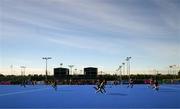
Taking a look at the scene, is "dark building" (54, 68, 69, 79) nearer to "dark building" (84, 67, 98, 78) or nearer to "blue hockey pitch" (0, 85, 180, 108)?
"dark building" (84, 67, 98, 78)

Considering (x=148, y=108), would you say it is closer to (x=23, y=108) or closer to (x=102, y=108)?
(x=102, y=108)

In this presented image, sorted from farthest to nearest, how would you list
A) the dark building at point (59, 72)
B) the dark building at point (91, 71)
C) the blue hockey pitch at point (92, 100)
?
the dark building at point (59, 72) < the dark building at point (91, 71) < the blue hockey pitch at point (92, 100)

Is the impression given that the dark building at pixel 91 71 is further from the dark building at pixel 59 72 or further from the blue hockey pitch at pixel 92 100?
the blue hockey pitch at pixel 92 100

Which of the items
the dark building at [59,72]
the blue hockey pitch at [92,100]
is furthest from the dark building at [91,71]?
the blue hockey pitch at [92,100]

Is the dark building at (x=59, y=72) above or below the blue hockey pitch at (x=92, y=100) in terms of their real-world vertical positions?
above

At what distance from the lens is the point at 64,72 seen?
420 feet

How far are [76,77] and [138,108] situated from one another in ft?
375

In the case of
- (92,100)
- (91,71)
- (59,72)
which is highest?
(91,71)

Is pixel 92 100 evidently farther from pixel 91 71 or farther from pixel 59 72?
pixel 59 72

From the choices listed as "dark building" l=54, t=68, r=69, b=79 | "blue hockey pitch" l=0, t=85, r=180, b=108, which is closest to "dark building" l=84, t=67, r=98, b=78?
"dark building" l=54, t=68, r=69, b=79

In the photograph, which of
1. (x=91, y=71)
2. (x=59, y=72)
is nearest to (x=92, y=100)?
(x=91, y=71)

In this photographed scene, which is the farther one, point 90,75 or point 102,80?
point 90,75

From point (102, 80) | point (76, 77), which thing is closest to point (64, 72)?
point (76, 77)

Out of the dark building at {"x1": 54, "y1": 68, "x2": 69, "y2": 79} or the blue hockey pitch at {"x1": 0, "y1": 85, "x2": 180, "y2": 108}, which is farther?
the dark building at {"x1": 54, "y1": 68, "x2": 69, "y2": 79}
